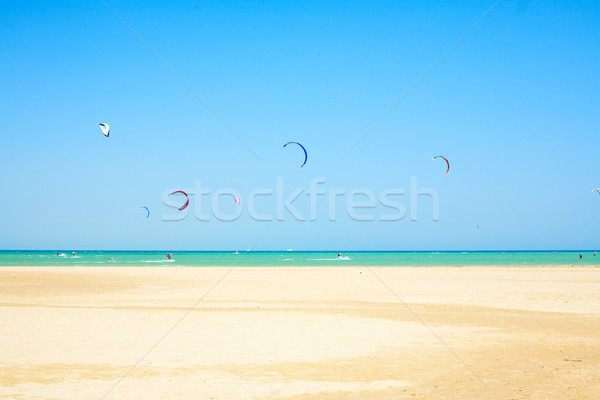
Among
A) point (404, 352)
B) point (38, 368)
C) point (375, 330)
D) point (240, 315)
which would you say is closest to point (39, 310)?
point (240, 315)

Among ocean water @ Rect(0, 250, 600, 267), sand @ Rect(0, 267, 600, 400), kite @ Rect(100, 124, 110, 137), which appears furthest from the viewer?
ocean water @ Rect(0, 250, 600, 267)

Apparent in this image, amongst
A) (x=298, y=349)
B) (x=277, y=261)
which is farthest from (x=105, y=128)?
(x=277, y=261)

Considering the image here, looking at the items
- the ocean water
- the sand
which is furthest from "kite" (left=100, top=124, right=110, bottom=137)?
the ocean water

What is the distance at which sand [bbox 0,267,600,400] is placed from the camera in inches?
292

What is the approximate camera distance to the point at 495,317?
567 inches

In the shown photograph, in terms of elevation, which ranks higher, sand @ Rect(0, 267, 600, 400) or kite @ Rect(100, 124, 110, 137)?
kite @ Rect(100, 124, 110, 137)

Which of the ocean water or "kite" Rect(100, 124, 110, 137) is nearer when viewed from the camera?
"kite" Rect(100, 124, 110, 137)

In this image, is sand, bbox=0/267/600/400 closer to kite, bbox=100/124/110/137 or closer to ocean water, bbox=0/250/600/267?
kite, bbox=100/124/110/137

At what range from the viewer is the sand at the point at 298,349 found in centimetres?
741

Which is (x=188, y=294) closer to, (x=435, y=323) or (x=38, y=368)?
(x=435, y=323)

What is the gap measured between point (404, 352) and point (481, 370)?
1.69 m

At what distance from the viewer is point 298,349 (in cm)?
1002

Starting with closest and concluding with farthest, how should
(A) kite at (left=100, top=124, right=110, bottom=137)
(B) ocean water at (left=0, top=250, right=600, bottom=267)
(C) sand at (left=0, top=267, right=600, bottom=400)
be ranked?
1. (C) sand at (left=0, top=267, right=600, bottom=400)
2. (A) kite at (left=100, top=124, right=110, bottom=137)
3. (B) ocean water at (left=0, top=250, right=600, bottom=267)

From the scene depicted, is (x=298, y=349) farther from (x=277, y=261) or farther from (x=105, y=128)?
(x=277, y=261)
